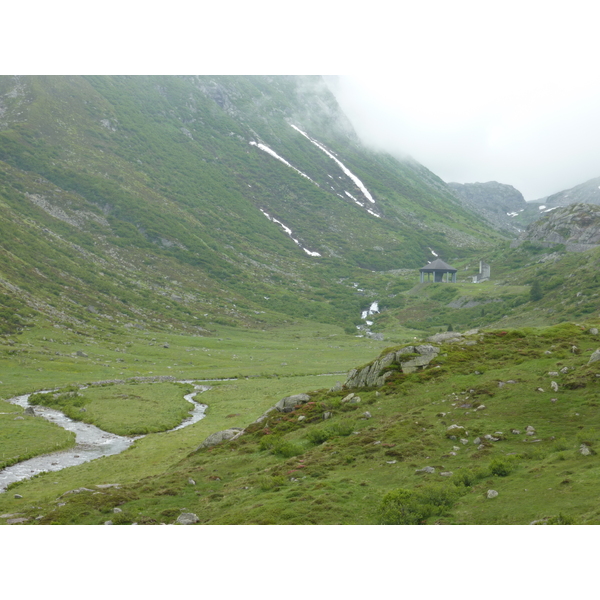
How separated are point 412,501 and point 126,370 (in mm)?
83943

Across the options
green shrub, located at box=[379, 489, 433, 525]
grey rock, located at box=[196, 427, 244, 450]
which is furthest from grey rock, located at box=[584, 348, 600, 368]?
grey rock, located at box=[196, 427, 244, 450]

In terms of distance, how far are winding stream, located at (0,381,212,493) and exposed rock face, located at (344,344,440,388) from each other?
86.1 ft

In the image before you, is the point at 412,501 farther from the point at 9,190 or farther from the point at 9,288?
the point at 9,190

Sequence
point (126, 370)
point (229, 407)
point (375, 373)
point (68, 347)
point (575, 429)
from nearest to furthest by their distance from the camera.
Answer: point (575, 429) < point (375, 373) < point (229, 407) < point (126, 370) < point (68, 347)

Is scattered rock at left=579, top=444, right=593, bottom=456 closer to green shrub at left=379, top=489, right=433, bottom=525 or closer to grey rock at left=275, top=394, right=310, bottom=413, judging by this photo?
green shrub at left=379, top=489, right=433, bottom=525

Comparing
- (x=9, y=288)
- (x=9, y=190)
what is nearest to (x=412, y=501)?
(x=9, y=288)

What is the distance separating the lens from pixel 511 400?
32.1 meters

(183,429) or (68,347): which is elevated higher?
(68,347)

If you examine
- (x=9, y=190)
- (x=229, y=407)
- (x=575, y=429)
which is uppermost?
(x=9, y=190)

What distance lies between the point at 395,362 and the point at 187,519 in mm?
23820

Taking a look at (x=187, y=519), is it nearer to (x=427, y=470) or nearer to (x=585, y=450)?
(x=427, y=470)

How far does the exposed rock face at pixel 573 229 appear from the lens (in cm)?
17312

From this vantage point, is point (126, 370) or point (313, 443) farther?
point (126, 370)

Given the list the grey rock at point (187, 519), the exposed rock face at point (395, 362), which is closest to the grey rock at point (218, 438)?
the exposed rock face at point (395, 362)
